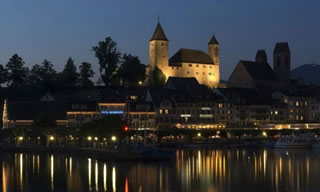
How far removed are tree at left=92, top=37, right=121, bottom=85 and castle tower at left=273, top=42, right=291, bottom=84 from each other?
43.2m

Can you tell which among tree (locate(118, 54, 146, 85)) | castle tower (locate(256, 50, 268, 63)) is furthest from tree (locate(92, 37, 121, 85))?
castle tower (locate(256, 50, 268, 63))

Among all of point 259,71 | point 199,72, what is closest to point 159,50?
point 199,72

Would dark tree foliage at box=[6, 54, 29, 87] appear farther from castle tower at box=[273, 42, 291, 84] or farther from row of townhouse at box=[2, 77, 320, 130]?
castle tower at box=[273, 42, 291, 84]

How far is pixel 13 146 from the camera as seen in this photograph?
95.8 meters

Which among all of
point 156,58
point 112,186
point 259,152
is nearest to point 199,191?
point 112,186

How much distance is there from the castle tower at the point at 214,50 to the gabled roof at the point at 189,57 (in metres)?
1.47

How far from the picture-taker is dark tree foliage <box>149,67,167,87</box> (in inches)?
5325

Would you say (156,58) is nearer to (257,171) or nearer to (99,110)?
(99,110)

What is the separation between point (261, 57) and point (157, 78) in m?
37.0

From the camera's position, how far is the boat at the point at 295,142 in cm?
10031

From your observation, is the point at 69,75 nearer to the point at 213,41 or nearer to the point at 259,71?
the point at 213,41

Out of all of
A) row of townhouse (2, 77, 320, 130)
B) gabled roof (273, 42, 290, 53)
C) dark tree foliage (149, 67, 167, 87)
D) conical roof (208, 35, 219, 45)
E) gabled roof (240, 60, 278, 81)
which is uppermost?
conical roof (208, 35, 219, 45)

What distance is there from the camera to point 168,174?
204ft

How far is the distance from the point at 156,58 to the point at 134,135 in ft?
140
